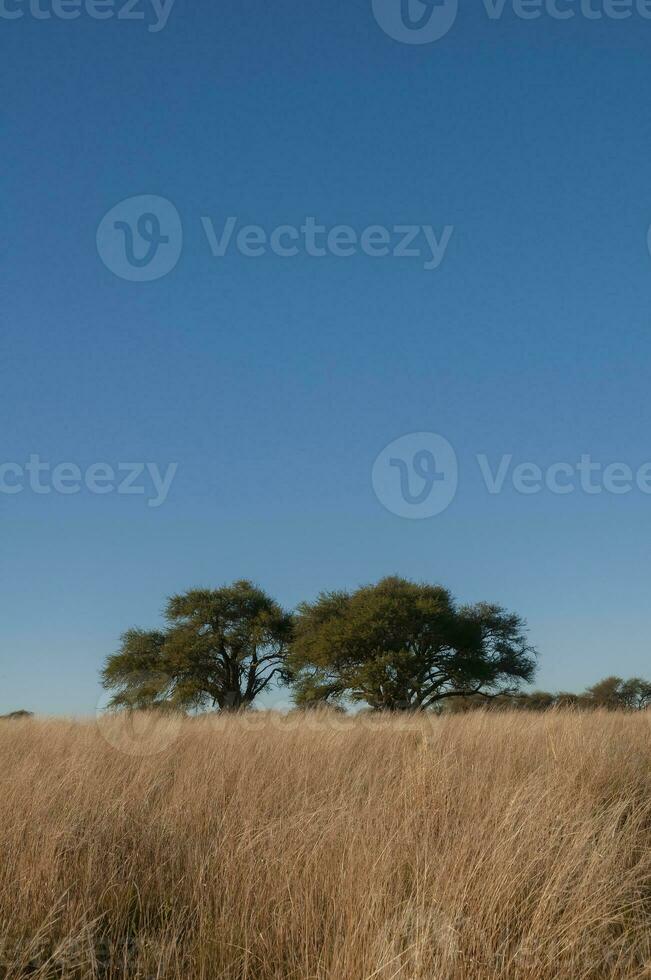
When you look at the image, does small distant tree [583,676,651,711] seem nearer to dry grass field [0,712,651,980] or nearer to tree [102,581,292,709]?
tree [102,581,292,709]

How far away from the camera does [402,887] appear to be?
4.16 metres

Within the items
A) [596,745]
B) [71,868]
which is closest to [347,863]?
[71,868]

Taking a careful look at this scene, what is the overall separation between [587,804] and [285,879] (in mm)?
2573

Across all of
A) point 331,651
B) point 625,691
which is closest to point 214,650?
point 331,651

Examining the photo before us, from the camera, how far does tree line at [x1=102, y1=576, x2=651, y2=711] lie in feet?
87.7

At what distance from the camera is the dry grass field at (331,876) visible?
3686mm

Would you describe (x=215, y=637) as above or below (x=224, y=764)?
above

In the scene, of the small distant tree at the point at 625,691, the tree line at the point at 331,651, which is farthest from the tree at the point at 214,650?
the small distant tree at the point at 625,691

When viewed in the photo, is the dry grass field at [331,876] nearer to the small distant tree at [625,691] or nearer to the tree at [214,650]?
the tree at [214,650]

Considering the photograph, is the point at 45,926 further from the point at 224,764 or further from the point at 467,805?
the point at 224,764

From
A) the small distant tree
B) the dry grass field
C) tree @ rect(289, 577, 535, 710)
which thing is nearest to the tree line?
tree @ rect(289, 577, 535, 710)

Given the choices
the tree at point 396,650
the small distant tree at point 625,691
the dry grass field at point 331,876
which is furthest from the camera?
the small distant tree at point 625,691

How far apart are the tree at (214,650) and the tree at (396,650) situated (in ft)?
5.31

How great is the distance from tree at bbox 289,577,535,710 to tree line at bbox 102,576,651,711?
3 centimetres
